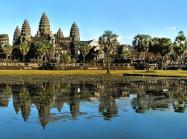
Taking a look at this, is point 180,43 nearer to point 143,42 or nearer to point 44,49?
point 143,42

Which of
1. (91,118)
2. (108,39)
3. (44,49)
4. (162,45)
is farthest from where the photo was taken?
(44,49)

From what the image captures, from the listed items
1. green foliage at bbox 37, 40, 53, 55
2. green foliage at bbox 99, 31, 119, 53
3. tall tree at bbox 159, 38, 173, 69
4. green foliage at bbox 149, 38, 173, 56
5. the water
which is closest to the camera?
the water

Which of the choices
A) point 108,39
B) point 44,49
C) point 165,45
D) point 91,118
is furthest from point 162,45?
point 91,118

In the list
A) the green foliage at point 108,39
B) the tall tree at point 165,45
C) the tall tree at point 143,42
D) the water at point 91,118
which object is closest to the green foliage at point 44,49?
the green foliage at point 108,39

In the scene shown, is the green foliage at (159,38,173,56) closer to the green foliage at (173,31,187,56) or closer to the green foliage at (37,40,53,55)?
the green foliage at (173,31,187,56)

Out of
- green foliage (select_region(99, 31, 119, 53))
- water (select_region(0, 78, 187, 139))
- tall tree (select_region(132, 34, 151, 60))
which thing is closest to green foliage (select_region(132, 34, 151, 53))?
tall tree (select_region(132, 34, 151, 60))

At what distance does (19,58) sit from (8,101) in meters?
152

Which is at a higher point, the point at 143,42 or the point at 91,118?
the point at 143,42

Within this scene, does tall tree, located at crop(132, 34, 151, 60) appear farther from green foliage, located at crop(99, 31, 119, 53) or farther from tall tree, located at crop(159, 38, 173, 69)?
green foliage, located at crop(99, 31, 119, 53)

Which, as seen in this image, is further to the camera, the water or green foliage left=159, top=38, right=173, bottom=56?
green foliage left=159, top=38, right=173, bottom=56

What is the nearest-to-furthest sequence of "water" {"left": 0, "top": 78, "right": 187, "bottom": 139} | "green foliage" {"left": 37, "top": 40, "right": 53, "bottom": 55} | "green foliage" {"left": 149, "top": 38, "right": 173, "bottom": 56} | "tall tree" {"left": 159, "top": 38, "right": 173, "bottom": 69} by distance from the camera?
"water" {"left": 0, "top": 78, "right": 187, "bottom": 139} → "tall tree" {"left": 159, "top": 38, "right": 173, "bottom": 69} → "green foliage" {"left": 149, "top": 38, "right": 173, "bottom": 56} → "green foliage" {"left": 37, "top": 40, "right": 53, "bottom": 55}

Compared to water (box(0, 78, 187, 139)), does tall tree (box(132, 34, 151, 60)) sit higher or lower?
higher

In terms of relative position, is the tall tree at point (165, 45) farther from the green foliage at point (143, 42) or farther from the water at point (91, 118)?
the water at point (91, 118)

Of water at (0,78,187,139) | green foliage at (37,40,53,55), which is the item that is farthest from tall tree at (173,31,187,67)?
water at (0,78,187,139)
